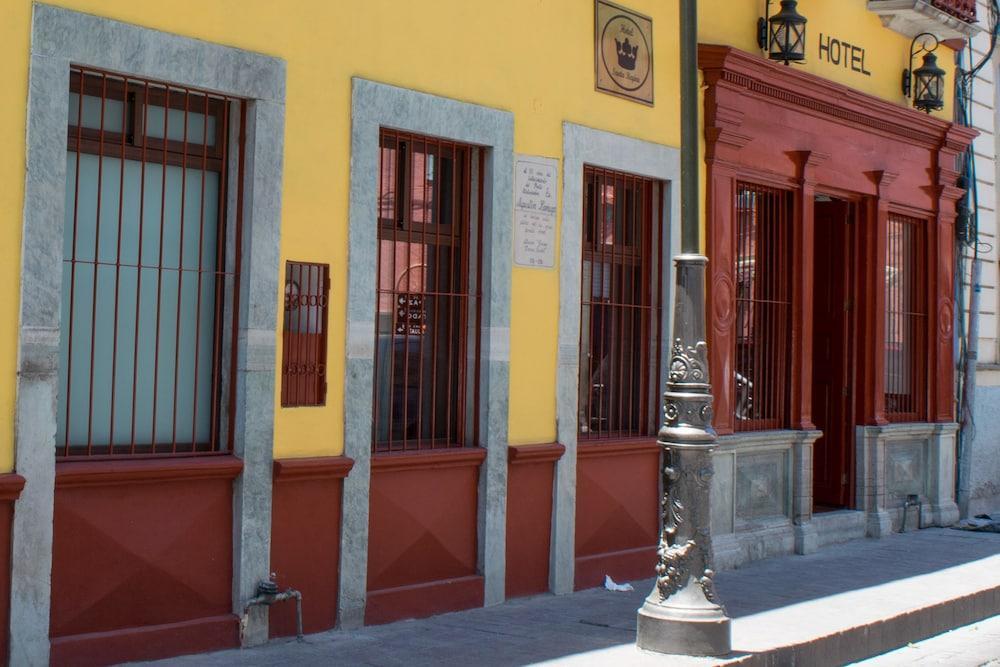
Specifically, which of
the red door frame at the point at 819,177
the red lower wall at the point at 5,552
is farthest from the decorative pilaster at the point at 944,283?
the red lower wall at the point at 5,552

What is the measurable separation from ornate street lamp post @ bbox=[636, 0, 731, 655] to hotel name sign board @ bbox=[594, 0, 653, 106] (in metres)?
2.48

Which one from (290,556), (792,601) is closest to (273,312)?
(290,556)

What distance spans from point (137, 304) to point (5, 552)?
4.70 ft

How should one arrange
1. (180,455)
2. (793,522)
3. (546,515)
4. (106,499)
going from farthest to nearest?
(793,522) < (546,515) < (180,455) < (106,499)

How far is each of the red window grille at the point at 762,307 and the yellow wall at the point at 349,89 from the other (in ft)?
5.41

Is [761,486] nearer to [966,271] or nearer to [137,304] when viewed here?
[966,271]

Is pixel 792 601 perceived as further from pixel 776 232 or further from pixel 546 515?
pixel 776 232

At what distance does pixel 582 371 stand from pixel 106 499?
4.03 metres

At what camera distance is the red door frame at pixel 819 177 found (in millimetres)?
10625

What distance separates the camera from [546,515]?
9.02 metres

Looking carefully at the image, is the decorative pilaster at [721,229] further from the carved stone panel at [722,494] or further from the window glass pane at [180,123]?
the window glass pane at [180,123]

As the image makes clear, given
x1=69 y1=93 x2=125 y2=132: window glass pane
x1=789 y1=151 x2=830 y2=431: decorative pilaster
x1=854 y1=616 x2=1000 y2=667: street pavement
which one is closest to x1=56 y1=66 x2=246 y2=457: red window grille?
x1=69 y1=93 x2=125 y2=132: window glass pane

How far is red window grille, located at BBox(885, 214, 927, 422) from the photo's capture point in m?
13.2

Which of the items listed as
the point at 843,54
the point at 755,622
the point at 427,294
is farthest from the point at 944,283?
the point at 427,294
